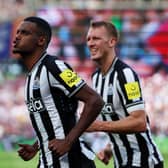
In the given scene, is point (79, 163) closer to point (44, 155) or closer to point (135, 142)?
point (44, 155)

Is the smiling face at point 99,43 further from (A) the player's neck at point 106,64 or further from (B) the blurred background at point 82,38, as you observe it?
(B) the blurred background at point 82,38

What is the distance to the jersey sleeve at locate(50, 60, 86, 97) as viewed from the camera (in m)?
6.41

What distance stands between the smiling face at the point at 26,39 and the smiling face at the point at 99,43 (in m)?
1.37

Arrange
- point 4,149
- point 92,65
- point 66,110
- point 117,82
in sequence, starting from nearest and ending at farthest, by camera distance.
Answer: point 66,110, point 117,82, point 4,149, point 92,65

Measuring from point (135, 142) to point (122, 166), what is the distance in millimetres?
255

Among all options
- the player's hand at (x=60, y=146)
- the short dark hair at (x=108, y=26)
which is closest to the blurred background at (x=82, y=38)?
the short dark hair at (x=108, y=26)

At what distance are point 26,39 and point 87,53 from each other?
14.2 metres

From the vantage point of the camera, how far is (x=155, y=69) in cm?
2017

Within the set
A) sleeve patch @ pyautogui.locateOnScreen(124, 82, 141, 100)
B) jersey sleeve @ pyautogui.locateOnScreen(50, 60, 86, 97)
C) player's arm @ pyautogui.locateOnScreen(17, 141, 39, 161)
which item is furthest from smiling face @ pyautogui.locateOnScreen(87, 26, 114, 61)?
jersey sleeve @ pyautogui.locateOnScreen(50, 60, 86, 97)

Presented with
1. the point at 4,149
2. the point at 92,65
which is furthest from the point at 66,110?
the point at 92,65

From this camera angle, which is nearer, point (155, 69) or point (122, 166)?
point (122, 166)

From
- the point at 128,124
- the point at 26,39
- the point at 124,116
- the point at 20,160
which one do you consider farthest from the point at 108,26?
the point at 20,160

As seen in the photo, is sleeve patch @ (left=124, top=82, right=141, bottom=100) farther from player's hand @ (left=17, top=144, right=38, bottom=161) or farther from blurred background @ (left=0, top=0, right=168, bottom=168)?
blurred background @ (left=0, top=0, right=168, bottom=168)

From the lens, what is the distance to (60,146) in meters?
6.23
